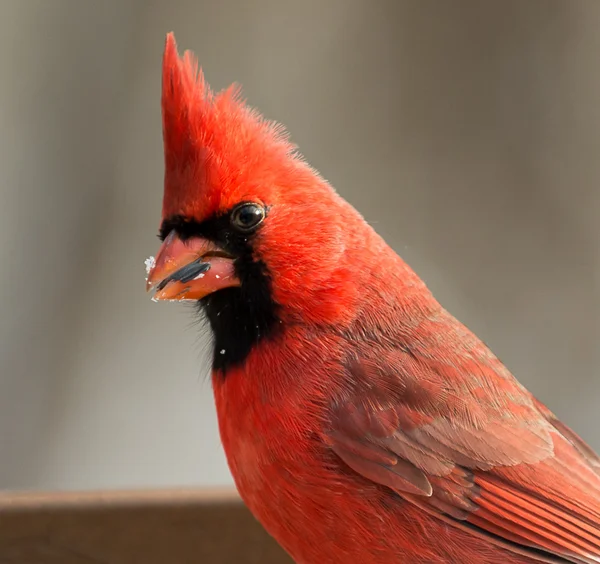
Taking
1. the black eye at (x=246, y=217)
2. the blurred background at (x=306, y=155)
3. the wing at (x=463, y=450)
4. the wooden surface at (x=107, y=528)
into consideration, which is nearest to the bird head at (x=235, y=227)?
the black eye at (x=246, y=217)

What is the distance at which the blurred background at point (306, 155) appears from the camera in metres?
3.16

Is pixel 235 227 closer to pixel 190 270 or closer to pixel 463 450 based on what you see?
A: pixel 190 270

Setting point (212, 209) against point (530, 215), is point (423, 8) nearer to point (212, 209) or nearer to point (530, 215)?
point (530, 215)

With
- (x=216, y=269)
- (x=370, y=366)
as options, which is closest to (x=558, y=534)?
(x=370, y=366)

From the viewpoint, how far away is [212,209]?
1.34 meters

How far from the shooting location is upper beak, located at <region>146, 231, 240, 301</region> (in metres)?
1.36

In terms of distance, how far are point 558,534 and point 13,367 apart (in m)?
2.34

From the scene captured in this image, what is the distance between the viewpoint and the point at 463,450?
134 centimetres

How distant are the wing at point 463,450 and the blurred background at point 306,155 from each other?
6.13 ft

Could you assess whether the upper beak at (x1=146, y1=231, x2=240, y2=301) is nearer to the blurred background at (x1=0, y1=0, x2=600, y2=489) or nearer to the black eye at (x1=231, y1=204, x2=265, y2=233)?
the black eye at (x1=231, y1=204, x2=265, y2=233)

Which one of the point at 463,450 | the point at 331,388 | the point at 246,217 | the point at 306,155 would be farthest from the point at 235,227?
the point at 306,155

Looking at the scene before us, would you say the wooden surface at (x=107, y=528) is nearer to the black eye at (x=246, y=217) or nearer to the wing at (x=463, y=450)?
the wing at (x=463, y=450)

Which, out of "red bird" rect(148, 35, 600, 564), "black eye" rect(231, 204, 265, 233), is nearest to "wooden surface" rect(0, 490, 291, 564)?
"red bird" rect(148, 35, 600, 564)

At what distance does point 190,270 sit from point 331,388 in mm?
291
